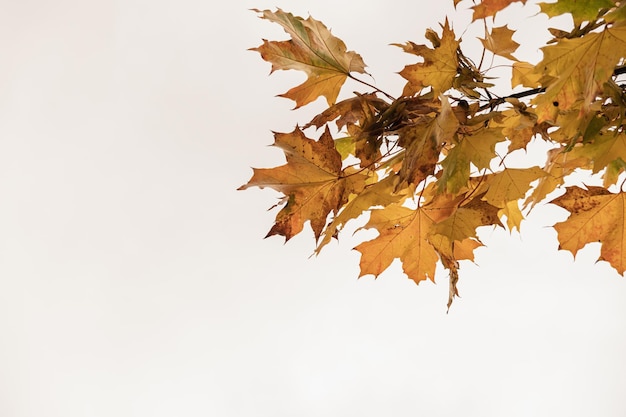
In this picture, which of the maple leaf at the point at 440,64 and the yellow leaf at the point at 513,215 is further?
the yellow leaf at the point at 513,215

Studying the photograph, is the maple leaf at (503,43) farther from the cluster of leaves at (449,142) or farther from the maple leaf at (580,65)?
the maple leaf at (580,65)

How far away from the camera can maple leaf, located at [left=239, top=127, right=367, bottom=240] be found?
0.41 metres

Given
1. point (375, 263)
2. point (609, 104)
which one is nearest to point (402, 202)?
point (375, 263)

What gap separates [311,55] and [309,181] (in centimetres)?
9

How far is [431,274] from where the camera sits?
1.56 ft

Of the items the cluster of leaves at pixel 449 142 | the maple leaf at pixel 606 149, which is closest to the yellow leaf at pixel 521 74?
the cluster of leaves at pixel 449 142

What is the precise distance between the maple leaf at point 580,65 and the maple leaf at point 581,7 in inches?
0.4

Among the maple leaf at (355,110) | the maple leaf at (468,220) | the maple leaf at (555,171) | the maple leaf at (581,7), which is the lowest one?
the maple leaf at (468,220)

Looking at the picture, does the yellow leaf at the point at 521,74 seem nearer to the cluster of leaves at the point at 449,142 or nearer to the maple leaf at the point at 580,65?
the cluster of leaves at the point at 449,142

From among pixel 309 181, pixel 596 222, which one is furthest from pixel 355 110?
pixel 596 222

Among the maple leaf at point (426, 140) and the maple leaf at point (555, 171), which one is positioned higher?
the maple leaf at point (555, 171)

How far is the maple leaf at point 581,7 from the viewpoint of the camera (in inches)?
12.4

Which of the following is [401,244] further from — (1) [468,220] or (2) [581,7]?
(2) [581,7]

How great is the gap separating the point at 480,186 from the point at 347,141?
10 cm
